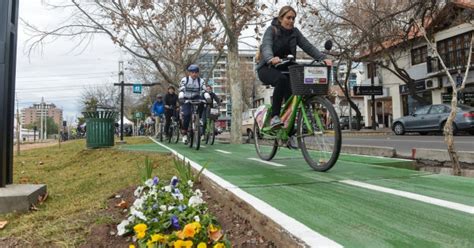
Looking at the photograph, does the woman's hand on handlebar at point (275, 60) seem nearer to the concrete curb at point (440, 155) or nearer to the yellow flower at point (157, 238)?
the yellow flower at point (157, 238)

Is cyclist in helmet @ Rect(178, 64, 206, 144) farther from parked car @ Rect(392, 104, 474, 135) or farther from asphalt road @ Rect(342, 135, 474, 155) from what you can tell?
parked car @ Rect(392, 104, 474, 135)

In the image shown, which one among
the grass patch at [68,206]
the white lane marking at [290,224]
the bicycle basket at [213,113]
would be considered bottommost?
the grass patch at [68,206]

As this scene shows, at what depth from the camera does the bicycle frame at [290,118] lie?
5.54 m

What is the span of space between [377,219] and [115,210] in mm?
2636

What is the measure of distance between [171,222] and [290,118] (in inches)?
120

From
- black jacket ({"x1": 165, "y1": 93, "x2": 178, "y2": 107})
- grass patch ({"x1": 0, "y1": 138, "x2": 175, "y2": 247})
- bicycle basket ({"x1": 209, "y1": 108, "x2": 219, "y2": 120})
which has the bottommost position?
grass patch ({"x1": 0, "y1": 138, "x2": 175, "y2": 247})

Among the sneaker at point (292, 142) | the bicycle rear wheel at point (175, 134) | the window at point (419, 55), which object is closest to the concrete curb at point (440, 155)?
the sneaker at point (292, 142)

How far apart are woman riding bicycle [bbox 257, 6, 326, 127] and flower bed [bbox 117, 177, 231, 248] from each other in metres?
2.45

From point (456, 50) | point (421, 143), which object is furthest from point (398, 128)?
point (421, 143)

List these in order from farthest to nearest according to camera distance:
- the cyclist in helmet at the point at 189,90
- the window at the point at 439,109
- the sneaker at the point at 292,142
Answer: the window at the point at 439,109 → the cyclist in helmet at the point at 189,90 → the sneaker at the point at 292,142

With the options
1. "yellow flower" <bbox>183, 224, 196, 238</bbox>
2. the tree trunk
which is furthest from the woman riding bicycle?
the tree trunk

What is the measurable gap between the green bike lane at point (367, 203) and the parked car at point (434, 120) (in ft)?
57.2

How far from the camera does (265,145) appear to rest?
24.8 feet

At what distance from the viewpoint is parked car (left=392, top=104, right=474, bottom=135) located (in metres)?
20.8
